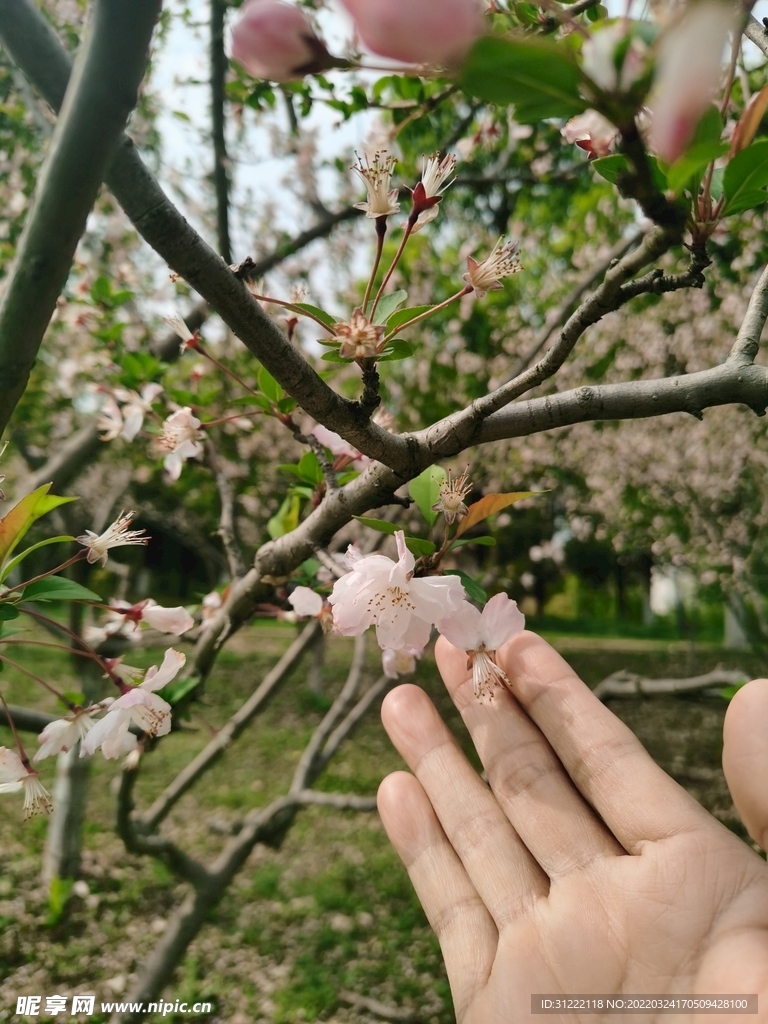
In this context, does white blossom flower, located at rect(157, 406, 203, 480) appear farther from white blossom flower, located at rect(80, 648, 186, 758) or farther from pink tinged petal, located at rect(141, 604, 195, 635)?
white blossom flower, located at rect(80, 648, 186, 758)

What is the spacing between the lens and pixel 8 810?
12.5ft

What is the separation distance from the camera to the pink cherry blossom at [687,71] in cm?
32

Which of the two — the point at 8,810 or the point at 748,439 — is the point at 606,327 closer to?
the point at 748,439

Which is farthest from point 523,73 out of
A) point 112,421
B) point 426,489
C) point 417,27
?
point 112,421

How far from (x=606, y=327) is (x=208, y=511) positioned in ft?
19.0

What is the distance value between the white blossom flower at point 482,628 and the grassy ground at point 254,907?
3.25 ft

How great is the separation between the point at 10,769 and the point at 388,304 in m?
0.91

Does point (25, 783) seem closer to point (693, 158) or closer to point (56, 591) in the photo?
point (56, 591)

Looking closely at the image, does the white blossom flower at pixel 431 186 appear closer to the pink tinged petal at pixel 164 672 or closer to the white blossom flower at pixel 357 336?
the white blossom flower at pixel 357 336

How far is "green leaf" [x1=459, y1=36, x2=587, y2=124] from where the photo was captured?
0.34 m

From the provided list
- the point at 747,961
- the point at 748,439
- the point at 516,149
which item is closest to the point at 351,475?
the point at 747,961

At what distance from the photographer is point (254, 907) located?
3.22m

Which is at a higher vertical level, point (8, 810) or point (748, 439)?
point (748, 439)

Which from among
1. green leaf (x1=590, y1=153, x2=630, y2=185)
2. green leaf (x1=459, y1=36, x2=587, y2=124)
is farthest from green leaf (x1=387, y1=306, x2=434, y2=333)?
green leaf (x1=459, y1=36, x2=587, y2=124)
